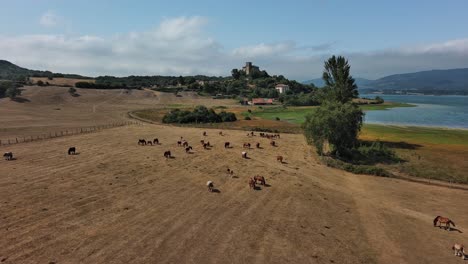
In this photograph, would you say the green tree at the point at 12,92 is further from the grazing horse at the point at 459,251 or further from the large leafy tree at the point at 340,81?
the grazing horse at the point at 459,251

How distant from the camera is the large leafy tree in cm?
6197

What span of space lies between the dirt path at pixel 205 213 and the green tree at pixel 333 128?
297 inches

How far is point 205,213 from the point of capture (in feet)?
79.0

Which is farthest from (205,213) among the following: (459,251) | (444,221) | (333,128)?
(333,128)

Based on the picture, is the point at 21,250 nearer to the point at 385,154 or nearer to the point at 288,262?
the point at 288,262

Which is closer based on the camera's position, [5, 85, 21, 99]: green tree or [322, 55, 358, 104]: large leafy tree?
[322, 55, 358, 104]: large leafy tree

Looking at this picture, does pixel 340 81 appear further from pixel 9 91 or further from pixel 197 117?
pixel 9 91

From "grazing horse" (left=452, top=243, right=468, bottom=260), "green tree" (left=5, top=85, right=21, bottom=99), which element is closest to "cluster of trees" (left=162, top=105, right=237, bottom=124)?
"green tree" (left=5, top=85, right=21, bottom=99)

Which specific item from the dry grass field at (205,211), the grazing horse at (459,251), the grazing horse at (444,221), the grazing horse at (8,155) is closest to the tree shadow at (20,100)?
the dry grass field at (205,211)

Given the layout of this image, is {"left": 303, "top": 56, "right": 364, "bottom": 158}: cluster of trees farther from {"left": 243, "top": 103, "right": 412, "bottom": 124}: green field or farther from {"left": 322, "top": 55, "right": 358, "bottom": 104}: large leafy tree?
{"left": 243, "top": 103, "right": 412, "bottom": 124}: green field

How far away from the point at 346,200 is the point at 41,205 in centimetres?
2380

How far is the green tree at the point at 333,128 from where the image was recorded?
46031mm

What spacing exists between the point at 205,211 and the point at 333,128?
89.3 feet

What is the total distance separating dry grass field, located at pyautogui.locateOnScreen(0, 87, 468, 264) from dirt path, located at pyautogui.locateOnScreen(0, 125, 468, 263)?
83 millimetres
